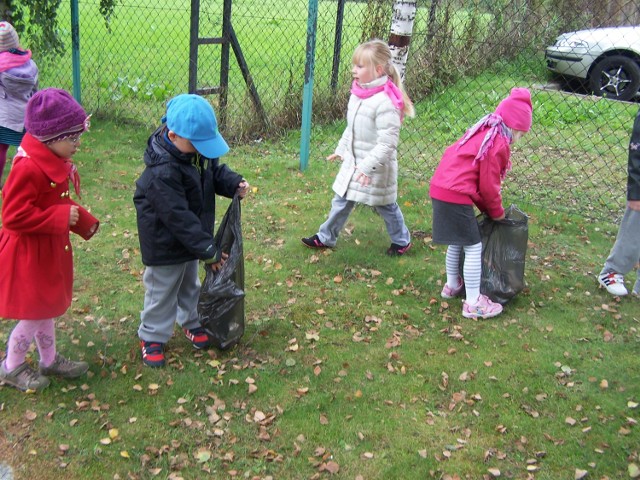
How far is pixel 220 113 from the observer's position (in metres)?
8.37

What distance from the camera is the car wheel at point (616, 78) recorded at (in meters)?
9.30

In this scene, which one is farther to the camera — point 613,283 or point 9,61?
point 9,61

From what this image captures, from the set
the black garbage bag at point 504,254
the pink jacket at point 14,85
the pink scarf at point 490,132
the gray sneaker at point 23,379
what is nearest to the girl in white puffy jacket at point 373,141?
the pink scarf at point 490,132

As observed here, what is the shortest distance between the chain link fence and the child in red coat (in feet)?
16.3

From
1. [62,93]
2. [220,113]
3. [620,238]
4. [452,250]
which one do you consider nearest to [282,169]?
[220,113]

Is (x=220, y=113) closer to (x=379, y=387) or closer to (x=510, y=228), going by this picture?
(x=510, y=228)

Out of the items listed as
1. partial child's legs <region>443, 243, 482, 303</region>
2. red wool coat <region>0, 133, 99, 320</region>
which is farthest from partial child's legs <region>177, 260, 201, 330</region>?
partial child's legs <region>443, 243, 482, 303</region>

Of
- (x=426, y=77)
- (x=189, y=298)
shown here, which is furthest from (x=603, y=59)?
(x=189, y=298)

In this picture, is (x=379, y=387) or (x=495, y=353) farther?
(x=495, y=353)

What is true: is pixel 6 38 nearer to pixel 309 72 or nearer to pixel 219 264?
pixel 309 72

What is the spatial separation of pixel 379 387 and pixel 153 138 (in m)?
1.91

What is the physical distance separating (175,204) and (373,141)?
2.17 metres

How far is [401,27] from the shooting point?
598cm

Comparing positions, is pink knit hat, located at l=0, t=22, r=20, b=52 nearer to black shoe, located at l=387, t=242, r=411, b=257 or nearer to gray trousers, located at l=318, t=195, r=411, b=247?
gray trousers, located at l=318, t=195, r=411, b=247
